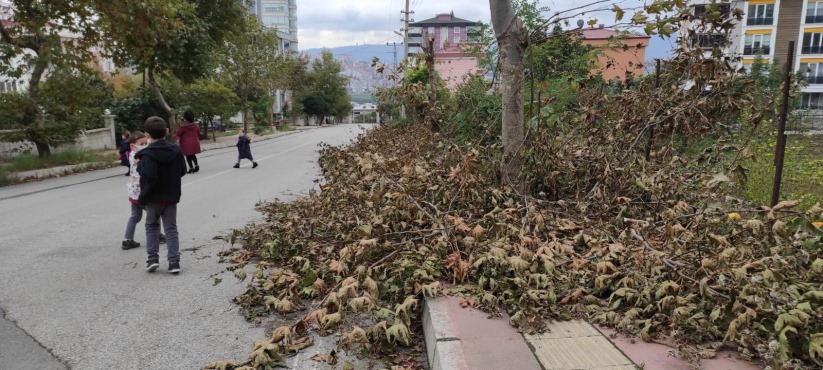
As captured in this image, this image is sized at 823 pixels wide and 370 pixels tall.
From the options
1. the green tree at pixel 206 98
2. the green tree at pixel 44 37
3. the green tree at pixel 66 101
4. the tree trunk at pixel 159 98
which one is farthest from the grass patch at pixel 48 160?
the green tree at pixel 206 98

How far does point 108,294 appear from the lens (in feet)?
15.5

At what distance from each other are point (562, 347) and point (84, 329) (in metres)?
3.41

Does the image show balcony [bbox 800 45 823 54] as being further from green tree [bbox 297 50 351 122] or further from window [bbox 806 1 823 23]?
green tree [bbox 297 50 351 122]

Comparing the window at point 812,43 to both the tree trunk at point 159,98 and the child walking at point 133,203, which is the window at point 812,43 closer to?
the tree trunk at point 159,98

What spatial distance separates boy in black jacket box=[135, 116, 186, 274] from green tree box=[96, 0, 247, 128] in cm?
849

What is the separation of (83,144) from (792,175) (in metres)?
20.9

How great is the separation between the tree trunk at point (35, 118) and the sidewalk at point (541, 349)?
15403mm

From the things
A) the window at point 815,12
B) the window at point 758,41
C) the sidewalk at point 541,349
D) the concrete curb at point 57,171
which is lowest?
the concrete curb at point 57,171

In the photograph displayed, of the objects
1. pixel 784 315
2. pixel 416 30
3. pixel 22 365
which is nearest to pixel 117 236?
pixel 22 365

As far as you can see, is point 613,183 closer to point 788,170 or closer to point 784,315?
point 788,170

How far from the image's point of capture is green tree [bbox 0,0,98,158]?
Result: 13.0 meters

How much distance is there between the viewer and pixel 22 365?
3.44m

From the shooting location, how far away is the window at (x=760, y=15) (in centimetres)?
4725

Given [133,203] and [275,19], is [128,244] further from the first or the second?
[275,19]
